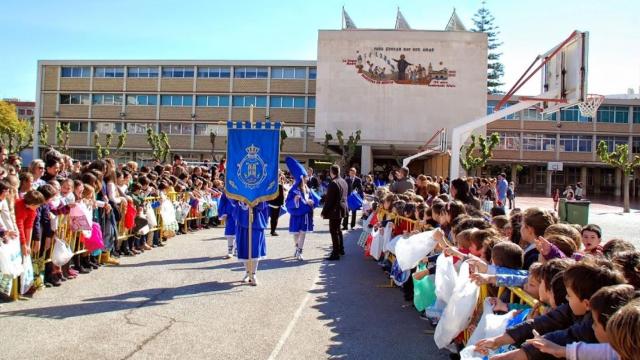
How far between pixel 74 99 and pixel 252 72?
64.6 feet

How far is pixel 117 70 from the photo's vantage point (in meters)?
55.2

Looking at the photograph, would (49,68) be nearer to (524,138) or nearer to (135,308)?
(524,138)

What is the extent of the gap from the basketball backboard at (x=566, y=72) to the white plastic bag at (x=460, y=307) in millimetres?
8063

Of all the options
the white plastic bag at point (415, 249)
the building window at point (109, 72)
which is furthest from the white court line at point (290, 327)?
the building window at point (109, 72)

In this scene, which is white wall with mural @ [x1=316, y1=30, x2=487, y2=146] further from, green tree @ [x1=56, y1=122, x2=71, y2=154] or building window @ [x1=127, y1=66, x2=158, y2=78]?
green tree @ [x1=56, y1=122, x2=71, y2=154]

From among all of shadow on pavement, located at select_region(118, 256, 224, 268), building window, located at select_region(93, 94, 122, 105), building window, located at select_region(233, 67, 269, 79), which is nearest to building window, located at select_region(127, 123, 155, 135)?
building window, located at select_region(93, 94, 122, 105)

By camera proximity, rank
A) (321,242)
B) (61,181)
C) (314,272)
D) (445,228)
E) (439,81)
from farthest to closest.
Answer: (439,81)
(321,242)
(314,272)
(61,181)
(445,228)

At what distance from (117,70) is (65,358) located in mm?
55579

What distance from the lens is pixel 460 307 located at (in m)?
4.40

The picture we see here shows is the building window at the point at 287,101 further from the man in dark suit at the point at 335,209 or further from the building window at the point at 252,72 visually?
the man in dark suit at the point at 335,209

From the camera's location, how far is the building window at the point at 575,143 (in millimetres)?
55156

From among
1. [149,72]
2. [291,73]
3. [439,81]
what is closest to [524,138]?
[439,81]

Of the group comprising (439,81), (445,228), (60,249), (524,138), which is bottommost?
(60,249)

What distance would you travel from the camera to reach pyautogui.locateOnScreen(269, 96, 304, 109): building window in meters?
53.4
